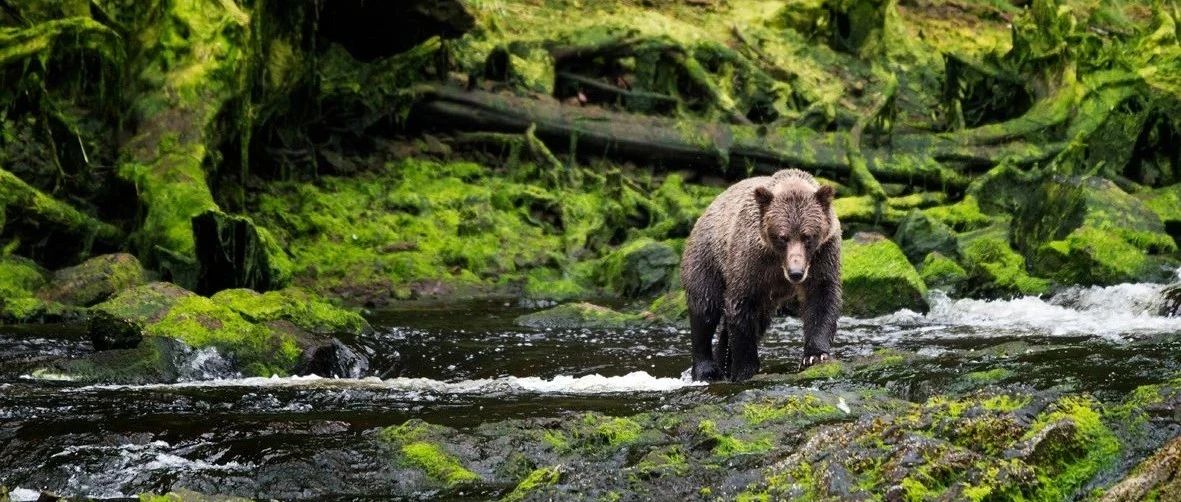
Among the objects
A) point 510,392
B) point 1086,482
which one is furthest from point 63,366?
point 1086,482

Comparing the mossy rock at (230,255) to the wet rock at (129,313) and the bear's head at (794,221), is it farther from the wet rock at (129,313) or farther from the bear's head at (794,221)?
the bear's head at (794,221)

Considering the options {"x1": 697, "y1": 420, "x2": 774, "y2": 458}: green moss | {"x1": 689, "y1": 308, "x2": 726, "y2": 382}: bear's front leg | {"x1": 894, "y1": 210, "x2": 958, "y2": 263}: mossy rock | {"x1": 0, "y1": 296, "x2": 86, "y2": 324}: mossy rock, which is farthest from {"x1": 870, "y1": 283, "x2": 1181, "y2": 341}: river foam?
{"x1": 0, "y1": 296, "x2": 86, "y2": 324}: mossy rock

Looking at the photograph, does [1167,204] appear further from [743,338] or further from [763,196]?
[763,196]

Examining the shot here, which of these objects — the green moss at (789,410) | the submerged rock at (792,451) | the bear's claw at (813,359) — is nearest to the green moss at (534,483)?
the submerged rock at (792,451)

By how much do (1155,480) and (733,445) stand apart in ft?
7.27

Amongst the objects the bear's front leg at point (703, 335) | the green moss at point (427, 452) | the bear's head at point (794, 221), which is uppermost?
the bear's head at point (794, 221)

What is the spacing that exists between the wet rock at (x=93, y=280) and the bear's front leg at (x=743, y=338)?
569 cm

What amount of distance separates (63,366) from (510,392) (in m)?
3.05

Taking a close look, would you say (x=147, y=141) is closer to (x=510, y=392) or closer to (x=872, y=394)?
(x=510, y=392)

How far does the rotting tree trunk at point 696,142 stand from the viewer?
19312 mm

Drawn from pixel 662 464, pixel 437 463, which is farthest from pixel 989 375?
pixel 437 463

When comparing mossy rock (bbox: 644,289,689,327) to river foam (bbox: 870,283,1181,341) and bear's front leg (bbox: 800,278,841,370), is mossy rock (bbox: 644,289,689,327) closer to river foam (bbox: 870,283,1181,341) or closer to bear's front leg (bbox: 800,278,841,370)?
river foam (bbox: 870,283,1181,341)

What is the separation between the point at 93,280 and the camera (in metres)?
12.9

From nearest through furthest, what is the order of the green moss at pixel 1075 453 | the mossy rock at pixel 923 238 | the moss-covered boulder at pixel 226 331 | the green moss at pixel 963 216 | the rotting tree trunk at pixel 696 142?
1. the green moss at pixel 1075 453
2. the moss-covered boulder at pixel 226 331
3. the mossy rock at pixel 923 238
4. the green moss at pixel 963 216
5. the rotting tree trunk at pixel 696 142
